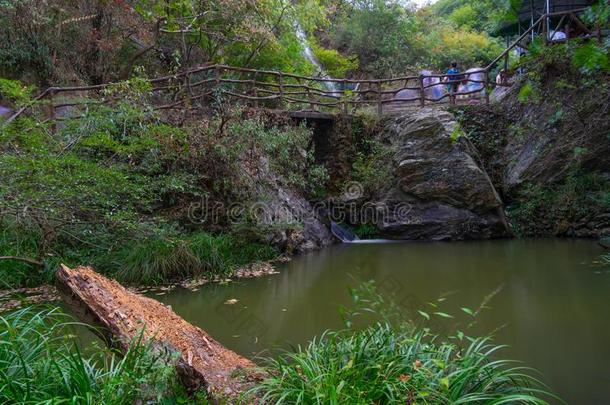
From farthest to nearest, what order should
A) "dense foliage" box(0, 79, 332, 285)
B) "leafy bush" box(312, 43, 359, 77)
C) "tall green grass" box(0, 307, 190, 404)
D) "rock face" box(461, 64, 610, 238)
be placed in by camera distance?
1. "leafy bush" box(312, 43, 359, 77)
2. "rock face" box(461, 64, 610, 238)
3. "dense foliage" box(0, 79, 332, 285)
4. "tall green grass" box(0, 307, 190, 404)

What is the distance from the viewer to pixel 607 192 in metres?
9.55

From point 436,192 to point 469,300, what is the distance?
20.3 ft

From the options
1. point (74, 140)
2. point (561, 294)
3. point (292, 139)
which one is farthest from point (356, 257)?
point (74, 140)

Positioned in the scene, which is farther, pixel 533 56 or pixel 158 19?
pixel 158 19

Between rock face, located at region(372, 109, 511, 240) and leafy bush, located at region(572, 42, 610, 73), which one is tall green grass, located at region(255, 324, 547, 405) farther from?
rock face, located at region(372, 109, 511, 240)

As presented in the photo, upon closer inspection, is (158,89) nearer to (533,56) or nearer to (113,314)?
(113,314)

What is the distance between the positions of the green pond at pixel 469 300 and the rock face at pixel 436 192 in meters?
1.87

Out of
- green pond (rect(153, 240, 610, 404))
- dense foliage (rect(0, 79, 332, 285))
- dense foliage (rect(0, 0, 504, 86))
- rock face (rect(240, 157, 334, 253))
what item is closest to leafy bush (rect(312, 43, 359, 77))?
dense foliage (rect(0, 0, 504, 86))

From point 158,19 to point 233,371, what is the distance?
10.1 m

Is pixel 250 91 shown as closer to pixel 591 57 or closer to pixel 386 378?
pixel 386 378

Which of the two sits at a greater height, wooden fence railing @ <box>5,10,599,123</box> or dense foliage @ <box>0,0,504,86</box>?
dense foliage @ <box>0,0,504,86</box>

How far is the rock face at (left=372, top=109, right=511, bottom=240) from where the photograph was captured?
10945 mm

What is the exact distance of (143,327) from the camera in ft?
8.53

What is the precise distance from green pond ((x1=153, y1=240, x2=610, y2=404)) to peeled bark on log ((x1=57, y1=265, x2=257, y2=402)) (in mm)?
667
